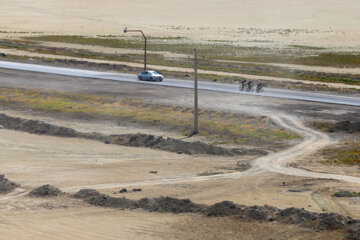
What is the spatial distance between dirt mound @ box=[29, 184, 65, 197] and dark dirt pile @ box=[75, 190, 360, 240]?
6.30 ft

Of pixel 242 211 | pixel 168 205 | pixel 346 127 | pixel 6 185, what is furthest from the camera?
pixel 346 127

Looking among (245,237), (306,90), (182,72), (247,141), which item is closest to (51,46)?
(182,72)

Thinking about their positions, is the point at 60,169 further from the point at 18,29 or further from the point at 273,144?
the point at 18,29

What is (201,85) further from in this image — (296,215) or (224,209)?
(296,215)

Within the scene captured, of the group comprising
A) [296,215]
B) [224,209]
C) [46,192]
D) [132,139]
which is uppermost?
[296,215]

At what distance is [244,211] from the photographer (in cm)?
3306

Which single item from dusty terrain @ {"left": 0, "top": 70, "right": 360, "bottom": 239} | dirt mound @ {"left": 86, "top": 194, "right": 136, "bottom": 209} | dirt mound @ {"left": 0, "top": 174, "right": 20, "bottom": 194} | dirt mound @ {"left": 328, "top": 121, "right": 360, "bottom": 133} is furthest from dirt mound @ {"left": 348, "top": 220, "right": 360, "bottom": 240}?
dirt mound @ {"left": 328, "top": 121, "right": 360, "bottom": 133}

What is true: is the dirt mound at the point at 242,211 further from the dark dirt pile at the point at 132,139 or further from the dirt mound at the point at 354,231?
the dark dirt pile at the point at 132,139

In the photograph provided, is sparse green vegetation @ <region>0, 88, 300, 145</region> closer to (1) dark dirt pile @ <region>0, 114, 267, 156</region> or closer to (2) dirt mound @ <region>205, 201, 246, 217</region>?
(1) dark dirt pile @ <region>0, 114, 267, 156</region>

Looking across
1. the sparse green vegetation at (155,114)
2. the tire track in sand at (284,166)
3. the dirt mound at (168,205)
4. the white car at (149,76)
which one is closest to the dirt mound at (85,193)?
the tire track in sand at (284,166)

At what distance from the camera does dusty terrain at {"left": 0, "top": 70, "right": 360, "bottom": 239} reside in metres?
31.6

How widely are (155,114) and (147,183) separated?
87.0 feet

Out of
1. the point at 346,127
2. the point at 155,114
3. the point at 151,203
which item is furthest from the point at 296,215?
the point at 155,114

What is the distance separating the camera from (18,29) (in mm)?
188125
